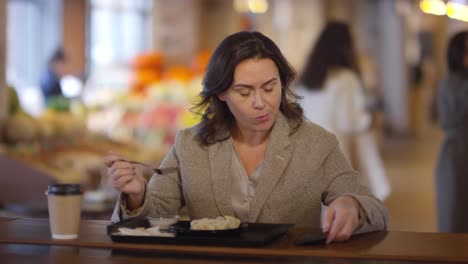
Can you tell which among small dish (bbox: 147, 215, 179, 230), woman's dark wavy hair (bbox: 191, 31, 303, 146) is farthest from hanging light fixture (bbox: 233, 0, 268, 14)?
small dish (bbox: 147, 215, 179, 230)

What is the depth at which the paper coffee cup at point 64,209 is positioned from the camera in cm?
229

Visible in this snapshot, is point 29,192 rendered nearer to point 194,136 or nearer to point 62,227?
point 194,136

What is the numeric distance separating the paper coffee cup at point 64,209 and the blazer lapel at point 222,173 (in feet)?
1.74

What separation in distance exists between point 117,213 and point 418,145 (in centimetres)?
1546

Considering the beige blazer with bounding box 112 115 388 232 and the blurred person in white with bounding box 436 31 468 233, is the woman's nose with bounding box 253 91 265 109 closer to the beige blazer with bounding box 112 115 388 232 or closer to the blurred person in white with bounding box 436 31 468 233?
the beige blazer with bounding box 112 115 388 232

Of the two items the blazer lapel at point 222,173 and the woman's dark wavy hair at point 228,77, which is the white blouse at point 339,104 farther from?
the blazer lapel at point 222,173

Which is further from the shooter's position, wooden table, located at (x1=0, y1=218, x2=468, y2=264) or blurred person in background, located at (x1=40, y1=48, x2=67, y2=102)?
blurred person in background, located at (x1=40, y1=48, x2=67, y2=102)

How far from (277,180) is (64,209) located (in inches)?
27.7

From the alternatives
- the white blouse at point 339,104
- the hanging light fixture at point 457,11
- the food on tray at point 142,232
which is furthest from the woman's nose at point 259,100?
the hanging light fixture at point 457,11

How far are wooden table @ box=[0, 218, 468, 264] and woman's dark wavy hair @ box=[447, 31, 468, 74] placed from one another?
308 cm

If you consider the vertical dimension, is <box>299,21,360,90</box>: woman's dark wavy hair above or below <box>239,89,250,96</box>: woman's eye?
above

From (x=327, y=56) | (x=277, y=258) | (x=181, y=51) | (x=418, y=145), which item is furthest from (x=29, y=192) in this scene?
(x=418, y=145)

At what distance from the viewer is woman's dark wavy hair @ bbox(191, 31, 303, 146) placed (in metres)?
2.65

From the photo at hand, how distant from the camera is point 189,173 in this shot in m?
2.78
